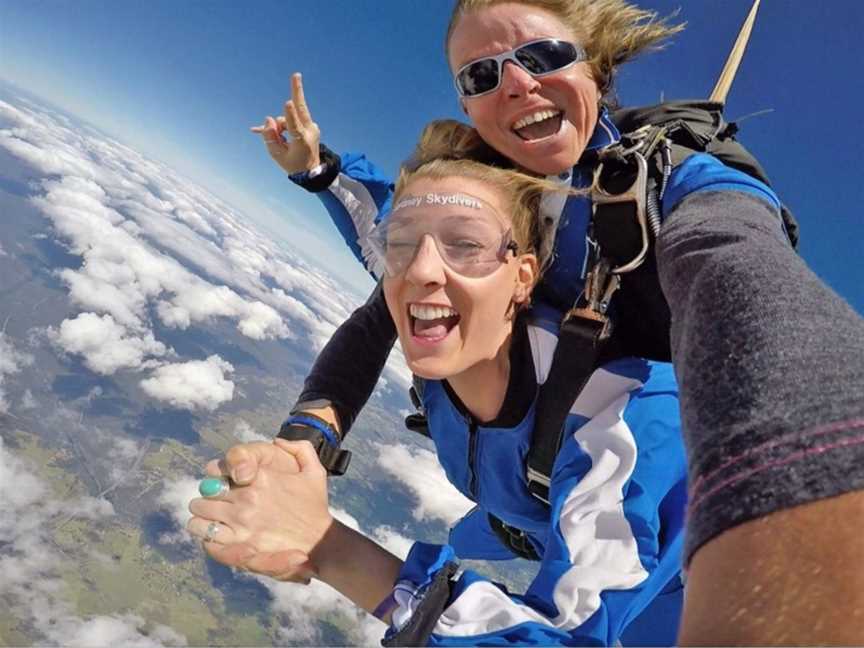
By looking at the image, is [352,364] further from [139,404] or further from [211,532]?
[139,404]

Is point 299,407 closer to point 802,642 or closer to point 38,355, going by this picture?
point 802,642

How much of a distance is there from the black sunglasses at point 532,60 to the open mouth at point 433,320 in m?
0.87

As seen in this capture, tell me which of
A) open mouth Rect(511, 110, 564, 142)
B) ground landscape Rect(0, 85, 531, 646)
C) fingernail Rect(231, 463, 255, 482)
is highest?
open mouth Rect(511, 110, 564, 142)

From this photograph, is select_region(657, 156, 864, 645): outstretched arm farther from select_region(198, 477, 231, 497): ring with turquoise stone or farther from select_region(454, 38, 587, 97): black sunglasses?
select_region(454, 38, 587, 97): black sunglasses

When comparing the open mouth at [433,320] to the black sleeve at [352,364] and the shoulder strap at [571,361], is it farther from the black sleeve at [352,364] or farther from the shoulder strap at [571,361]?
the black sleeve at [352,364]

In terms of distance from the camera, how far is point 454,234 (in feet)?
5.62

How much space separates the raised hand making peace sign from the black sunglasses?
86cm

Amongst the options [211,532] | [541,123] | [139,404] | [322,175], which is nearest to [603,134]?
[541,123]

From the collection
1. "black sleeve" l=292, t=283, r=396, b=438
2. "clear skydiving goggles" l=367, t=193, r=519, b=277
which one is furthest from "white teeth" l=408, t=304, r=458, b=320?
"black sleeve" l=292, t=283, r=396, b=438

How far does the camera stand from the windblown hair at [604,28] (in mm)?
1897

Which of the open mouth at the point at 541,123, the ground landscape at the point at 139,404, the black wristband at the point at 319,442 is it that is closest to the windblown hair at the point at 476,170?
the open mouth at the point at 541,123

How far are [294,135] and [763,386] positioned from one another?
7.83 ft

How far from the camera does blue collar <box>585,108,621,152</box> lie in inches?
69.4

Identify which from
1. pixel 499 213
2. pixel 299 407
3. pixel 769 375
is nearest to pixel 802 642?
pixel 769 375
